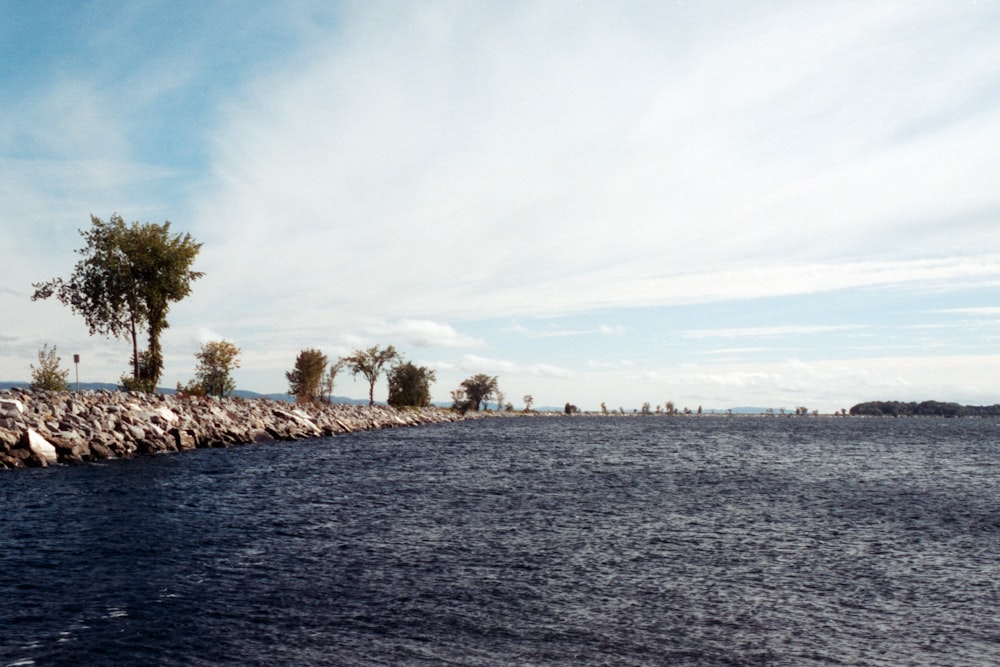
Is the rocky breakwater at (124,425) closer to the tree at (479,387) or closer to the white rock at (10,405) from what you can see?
the white rock at (10,405)

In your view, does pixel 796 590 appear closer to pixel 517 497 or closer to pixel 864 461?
pixel 517 497

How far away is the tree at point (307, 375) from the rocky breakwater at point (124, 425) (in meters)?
38.3

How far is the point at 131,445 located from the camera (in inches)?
1714

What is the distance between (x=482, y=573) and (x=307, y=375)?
350ft

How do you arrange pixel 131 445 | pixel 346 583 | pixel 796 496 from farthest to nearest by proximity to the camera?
pixel 131 445, pixel 796 496, pixel 346 583

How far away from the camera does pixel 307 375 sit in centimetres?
11856

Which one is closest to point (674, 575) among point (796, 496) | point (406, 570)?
point (406, 570)

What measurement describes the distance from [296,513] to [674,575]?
14.1m

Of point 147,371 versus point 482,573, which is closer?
point 482,573

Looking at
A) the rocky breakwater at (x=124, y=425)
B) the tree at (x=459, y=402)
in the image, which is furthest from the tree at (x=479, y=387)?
the rocky breakwater at (x=124, y=425)

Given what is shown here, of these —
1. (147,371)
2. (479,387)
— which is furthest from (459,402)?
(147,371)

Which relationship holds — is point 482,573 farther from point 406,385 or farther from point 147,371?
point 406,385

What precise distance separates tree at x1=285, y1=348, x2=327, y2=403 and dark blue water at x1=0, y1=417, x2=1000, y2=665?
84374 mm

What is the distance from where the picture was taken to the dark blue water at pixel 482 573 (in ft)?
39.6
